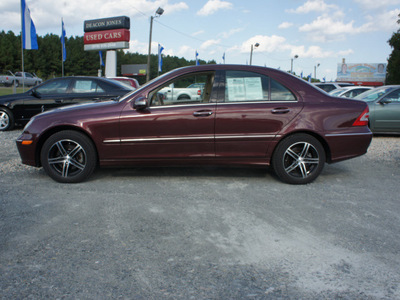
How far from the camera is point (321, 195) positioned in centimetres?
434

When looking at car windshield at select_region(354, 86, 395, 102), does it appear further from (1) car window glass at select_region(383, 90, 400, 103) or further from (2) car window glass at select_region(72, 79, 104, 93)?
(2) car window glass at select_region(72, 79, 104, 93)

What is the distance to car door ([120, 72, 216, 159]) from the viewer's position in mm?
4605

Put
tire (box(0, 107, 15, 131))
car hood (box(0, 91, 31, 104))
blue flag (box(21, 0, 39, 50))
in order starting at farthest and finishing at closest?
blue flag (box(21, 0, 39, 50)), tire (box(0, 107, 15, 131)), car hood (box(0, 91, 31, 104))

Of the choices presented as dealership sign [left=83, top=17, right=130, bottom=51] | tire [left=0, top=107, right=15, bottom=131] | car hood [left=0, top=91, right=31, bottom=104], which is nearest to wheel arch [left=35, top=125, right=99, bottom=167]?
car hood [left=0, top=91, right=31, bottom=104]

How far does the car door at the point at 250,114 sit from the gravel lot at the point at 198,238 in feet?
1.68

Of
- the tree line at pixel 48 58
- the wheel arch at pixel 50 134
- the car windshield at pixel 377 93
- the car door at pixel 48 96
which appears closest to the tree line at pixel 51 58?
the tree line at pixel 48 58

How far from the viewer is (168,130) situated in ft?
15.1

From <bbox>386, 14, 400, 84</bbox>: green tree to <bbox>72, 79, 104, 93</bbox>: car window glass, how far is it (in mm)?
34744

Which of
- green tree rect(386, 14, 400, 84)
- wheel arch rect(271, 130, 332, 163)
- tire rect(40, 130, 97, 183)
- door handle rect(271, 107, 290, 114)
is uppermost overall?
green tree rect(386, 14, 400, 84)

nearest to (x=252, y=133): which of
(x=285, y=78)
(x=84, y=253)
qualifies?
(x=285, y=78)

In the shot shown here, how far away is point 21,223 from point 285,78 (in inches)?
140

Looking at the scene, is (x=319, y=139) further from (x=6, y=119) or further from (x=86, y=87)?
(x=6, y=119)

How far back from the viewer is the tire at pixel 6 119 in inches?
384

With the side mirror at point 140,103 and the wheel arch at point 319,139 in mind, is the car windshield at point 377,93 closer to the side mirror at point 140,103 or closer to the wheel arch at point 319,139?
the wheel arch at point 319,139
